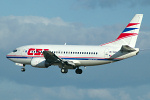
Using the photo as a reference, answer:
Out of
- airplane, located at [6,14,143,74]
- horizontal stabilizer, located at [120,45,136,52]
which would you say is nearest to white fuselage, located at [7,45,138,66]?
airplane, located at [6,14,143,74]

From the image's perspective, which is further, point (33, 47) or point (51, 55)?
point (33, 47)

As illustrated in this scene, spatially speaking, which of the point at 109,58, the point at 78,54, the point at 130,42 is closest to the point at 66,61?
the point at 78,54

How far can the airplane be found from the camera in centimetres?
7496

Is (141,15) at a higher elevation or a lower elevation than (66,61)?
higher

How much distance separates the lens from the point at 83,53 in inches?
3014

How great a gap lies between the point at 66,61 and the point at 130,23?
14906 mm

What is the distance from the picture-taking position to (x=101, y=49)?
75.9m

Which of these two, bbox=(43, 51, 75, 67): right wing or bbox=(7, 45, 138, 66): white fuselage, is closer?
bbox=(43, 51, 75, 67): right wing

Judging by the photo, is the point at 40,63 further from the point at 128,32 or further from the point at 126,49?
the point at 128,32

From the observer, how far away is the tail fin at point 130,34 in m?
77.2

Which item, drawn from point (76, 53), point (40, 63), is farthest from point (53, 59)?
point (76, 53)

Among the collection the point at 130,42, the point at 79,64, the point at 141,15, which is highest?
the point at 141,15

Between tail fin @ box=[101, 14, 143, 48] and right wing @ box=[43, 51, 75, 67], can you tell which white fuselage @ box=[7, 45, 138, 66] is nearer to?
right wing @ box=[43, 51, 75, 67]

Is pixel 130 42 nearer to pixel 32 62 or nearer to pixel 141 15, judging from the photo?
pixel 141 15
